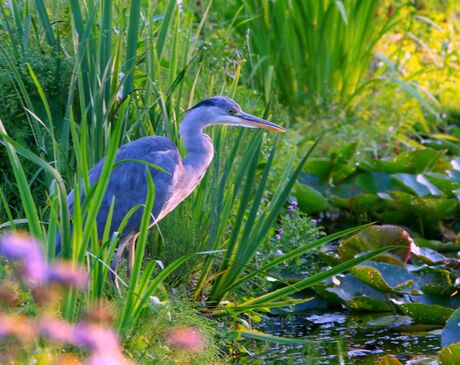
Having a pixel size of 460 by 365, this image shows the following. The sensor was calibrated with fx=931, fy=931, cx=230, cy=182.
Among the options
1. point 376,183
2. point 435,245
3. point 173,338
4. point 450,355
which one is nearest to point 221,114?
point 173,338

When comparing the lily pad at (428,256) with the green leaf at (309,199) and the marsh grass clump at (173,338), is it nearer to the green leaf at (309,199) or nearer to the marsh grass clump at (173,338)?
the green leaf at (309,199)

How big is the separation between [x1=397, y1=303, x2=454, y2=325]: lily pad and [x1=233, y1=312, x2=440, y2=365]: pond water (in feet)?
0.16

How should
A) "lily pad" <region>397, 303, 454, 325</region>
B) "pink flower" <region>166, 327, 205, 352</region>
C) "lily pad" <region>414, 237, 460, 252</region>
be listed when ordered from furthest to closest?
"lily pad" <region>414, 237, 460, 252</region> → "lily pad" <region>397, 303, 454, 325</region> → "pink flower" <region>166, 327, 205, 352</region>

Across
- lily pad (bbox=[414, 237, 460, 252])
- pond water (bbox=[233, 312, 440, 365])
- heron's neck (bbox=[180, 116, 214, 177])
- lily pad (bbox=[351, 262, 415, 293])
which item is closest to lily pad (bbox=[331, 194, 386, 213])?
lily pad (bbox=[414, 237, 460, 252])

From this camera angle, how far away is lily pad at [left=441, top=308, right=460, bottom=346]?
3.60 metres

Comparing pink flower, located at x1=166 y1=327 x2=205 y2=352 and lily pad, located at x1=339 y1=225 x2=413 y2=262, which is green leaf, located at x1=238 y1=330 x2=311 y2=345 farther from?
lily pad, located at x1=339 y1=225 x2=413 y2=262

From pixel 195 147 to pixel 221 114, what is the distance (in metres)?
0.19

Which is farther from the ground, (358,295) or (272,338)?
(272,338)

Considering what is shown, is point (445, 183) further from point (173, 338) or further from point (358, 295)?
point (173, 338)

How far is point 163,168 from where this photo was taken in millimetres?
3934

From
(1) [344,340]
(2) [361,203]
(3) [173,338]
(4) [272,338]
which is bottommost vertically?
(2) [361,203]

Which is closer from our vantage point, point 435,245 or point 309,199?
point 435,245

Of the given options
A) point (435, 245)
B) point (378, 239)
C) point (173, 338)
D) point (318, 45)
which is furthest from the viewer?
point (318, 45)

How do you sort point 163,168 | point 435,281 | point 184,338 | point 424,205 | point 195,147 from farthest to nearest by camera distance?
point 424,205, point 435,281, point 195,147, point 163,168, point 184,338
